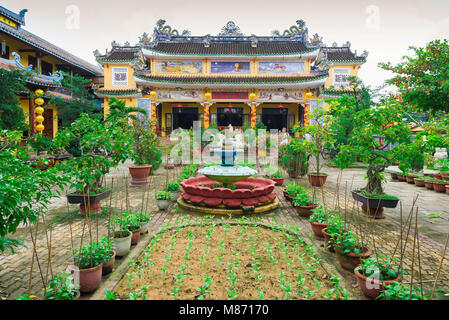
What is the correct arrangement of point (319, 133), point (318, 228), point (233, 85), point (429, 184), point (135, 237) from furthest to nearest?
point (233, 85) → point (429, 184) → point (319, 133) → point (318, 228) → point (135, 237)

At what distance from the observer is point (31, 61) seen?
17.2 meters

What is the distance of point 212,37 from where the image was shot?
2355cm

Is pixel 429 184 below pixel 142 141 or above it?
→ below

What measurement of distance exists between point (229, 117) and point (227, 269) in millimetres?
21264

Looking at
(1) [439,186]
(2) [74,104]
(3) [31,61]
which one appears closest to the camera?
(1) [439,186]

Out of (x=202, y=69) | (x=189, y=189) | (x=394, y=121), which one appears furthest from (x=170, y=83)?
(x=394, y=121)

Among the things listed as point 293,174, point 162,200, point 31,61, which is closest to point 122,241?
point 162,200

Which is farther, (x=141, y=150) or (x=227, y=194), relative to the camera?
(x=141, y=150)

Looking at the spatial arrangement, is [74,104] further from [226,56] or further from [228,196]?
[228,196]

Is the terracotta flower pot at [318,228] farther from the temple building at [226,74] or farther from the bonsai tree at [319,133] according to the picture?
the temple building at [226,74]

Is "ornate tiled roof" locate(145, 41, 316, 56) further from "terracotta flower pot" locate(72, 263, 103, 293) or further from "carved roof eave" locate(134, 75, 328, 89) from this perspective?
"terracotta flower pot" locate(72, 263, 103, 293)

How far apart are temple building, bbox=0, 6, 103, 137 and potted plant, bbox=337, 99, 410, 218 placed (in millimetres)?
12818

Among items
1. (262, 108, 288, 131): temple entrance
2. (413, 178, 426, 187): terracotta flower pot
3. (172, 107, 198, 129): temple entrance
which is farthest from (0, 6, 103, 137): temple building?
(413, 178, 426, 187): terracotta flower pot
